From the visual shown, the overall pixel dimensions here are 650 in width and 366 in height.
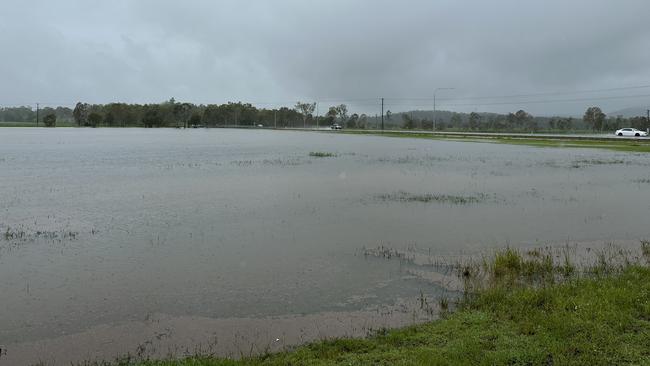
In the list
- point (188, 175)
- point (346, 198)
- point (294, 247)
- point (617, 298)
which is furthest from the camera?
point (188, 175)

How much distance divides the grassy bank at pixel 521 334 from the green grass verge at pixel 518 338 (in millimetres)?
13

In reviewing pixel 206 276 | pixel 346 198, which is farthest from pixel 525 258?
pixel 346 198

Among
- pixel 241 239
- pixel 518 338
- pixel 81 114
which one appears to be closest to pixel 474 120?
pixel 81 114

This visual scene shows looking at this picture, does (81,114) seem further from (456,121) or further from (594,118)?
(594,118)

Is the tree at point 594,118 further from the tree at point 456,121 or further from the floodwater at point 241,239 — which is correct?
the floodwater at point 241,239

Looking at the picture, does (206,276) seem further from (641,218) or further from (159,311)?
(641,218)

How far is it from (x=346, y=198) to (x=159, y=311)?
1427 cm

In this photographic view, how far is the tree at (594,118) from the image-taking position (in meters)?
143

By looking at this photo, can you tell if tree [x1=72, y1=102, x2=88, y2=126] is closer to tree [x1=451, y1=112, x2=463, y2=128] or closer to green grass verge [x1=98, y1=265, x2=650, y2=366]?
tree [x1=451, y1=112, x2=463, y2=128]

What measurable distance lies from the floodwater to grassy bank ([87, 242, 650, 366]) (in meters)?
1.02

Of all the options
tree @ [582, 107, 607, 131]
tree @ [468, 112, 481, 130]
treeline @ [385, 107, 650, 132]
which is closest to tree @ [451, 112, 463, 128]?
treeline @ [385, 107, 650, 132]

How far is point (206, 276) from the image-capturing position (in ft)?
38.3

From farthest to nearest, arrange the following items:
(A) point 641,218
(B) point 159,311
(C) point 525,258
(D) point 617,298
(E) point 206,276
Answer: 1. (A) point 641,218
2. (C) point 525,258
3. (E) point 206,276
4. (B) point 159,311
5. (D) point 617,298

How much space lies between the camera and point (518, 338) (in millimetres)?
7410
